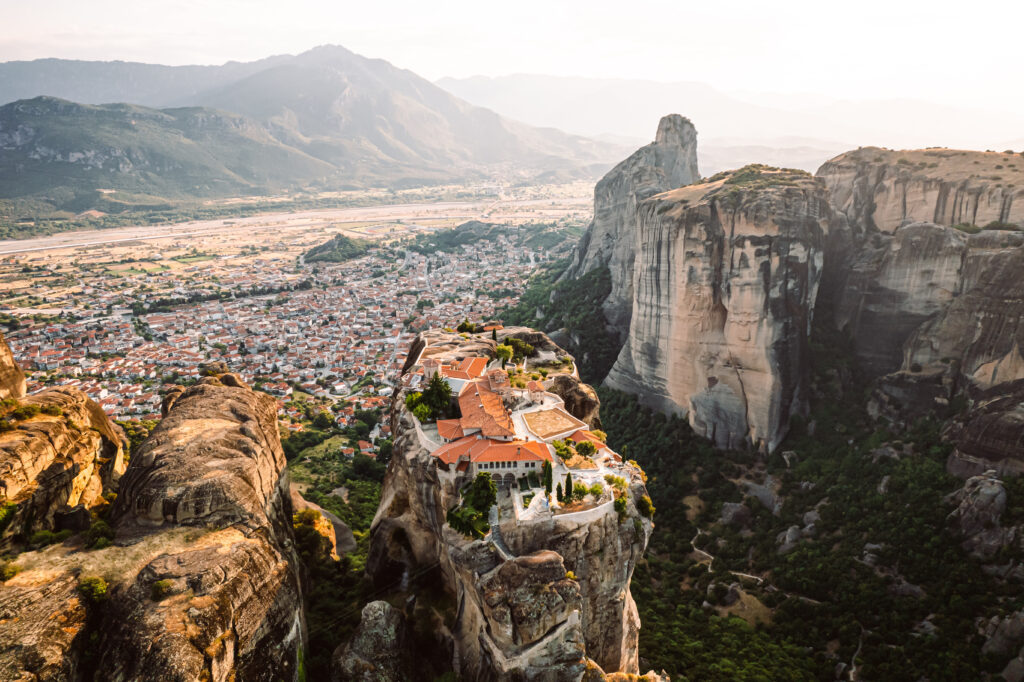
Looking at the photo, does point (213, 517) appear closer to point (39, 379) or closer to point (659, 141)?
point (39, 379)

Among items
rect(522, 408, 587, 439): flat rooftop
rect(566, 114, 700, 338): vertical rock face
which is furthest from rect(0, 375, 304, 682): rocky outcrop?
rect(566, 114, 700, 338): vertical rock face

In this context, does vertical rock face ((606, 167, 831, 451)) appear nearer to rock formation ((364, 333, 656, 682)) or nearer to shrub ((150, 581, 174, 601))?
rock formation ((364, 333, 656, 682))

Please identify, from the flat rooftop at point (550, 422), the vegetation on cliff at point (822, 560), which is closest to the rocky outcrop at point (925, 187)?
the vegetation on cliff at point (822, 560)

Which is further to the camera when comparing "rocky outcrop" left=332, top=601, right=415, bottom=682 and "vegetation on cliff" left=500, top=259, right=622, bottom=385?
"vegetation on cliff" left=500, top=259, right=622, bottom=385

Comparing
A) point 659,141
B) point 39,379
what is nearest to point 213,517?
point 39,379

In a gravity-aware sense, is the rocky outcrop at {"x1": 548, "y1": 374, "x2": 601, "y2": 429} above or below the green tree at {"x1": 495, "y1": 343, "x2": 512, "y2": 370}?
below

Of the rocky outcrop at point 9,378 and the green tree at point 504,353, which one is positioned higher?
the rocky outcrop at point 9,378

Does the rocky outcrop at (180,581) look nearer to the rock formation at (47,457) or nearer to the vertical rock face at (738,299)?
the rock formation at (47,457)
